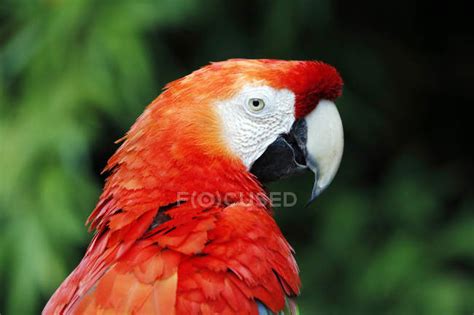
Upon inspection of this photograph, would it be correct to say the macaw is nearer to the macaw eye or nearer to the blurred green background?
the macaw eye

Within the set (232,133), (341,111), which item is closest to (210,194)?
(232,133)

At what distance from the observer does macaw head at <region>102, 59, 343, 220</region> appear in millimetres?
978

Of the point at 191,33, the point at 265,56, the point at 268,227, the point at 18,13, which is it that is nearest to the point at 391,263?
the point at 265,56

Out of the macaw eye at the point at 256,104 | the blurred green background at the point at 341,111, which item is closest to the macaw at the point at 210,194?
the macaw eye at the point at 256,104

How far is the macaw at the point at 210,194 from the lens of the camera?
878 mm

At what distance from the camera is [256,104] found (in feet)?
3.43

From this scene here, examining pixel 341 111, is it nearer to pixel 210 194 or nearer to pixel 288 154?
pixel 288 154

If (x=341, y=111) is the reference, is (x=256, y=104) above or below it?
above

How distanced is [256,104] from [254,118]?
0.8 inches

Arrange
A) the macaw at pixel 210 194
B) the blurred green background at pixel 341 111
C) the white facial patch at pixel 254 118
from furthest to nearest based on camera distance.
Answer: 1. the blurred green background at pixel 341 111
2. the white facial patch at pixel 254 118
3. the macaw at pixel 210 194

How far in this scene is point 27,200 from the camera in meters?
1.64

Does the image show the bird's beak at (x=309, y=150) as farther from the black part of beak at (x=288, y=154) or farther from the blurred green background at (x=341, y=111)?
the blurred green background at (x=341, y=111)

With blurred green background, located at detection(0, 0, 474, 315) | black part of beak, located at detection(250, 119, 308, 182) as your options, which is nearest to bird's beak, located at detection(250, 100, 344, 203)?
black part of beak, located at detection(250, 119, 308, 182)

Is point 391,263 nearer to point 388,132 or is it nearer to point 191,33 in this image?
point 388,132
